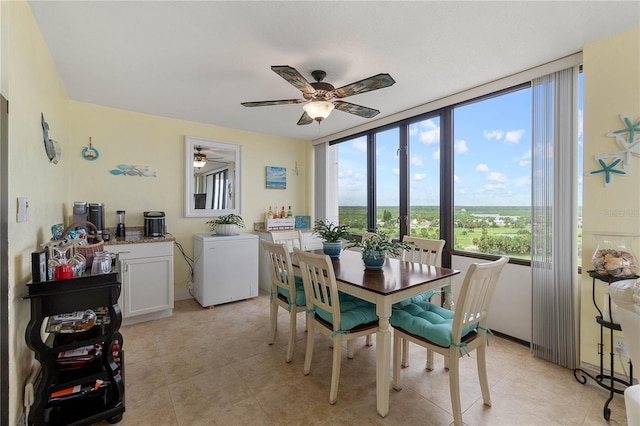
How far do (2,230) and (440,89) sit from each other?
10.9ft

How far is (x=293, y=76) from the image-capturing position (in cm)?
189

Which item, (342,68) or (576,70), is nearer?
(576,70)

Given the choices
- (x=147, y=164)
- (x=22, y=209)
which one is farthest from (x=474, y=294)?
(x=147, y=164)

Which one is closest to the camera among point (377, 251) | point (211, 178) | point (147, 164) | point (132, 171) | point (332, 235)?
point (377, 251)

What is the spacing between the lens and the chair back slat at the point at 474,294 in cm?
150

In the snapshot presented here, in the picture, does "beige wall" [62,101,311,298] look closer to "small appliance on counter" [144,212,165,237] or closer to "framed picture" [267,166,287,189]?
"framed picture" [267,166,287,189]

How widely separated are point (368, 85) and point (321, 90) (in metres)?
0.40

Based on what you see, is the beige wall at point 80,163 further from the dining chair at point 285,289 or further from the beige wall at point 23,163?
the dining chair at point 285,289

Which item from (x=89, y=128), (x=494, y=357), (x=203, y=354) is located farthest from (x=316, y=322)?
(x=89, y=128)

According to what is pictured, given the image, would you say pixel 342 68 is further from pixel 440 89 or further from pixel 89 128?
pixel 89 128

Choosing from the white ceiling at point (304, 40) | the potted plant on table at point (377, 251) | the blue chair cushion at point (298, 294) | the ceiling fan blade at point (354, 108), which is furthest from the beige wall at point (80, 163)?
the potted plant on table at point (377, 251)

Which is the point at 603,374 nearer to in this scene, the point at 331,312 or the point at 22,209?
the point at 331,312

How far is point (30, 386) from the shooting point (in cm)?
154

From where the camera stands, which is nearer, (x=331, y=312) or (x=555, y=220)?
(x=331, y=312)
